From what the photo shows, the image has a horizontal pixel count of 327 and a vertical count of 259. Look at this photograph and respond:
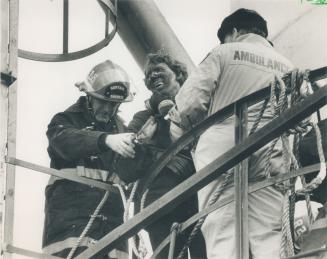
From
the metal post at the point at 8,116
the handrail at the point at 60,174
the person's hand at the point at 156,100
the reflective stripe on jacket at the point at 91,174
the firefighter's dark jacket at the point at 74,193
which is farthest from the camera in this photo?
the reflective stripe on jacket at the point at 91,174

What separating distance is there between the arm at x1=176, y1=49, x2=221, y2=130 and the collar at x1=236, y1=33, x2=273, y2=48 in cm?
Answer: 42

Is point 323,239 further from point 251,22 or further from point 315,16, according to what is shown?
point 315,16

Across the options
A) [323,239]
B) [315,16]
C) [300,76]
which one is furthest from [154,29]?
[323,239]

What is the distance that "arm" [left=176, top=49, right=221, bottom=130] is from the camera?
6211mm

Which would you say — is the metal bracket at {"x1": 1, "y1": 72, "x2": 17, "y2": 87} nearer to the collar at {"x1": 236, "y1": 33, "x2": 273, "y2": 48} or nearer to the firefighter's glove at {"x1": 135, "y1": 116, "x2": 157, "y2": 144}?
the firefighter's glove at {"x1": 135, "y1": 116, "x2": 157, "y2": 144}

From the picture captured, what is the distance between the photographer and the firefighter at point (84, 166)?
7.24 m

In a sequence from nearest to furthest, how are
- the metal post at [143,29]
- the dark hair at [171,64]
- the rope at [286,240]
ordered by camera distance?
the rope at [286,240]
the dark hair at [171,64]
the metal post at [143,29]

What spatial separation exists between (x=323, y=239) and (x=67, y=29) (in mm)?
3630

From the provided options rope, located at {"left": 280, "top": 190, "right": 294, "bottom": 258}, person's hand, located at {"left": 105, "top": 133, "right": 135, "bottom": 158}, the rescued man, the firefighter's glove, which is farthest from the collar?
rope, located at {"left": 280, "top": 190, "right": 294, "bottom": 258}

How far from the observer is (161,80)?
773 centimetres

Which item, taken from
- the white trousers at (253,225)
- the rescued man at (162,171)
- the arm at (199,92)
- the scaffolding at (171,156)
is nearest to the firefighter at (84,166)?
the rescued man at (162,171)

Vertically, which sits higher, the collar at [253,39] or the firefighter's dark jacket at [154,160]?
the collar at [253,39]

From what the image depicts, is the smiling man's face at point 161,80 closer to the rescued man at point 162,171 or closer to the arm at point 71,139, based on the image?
the rescued man at point 162,171

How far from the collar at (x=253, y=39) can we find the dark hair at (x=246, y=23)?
0.08 metres
